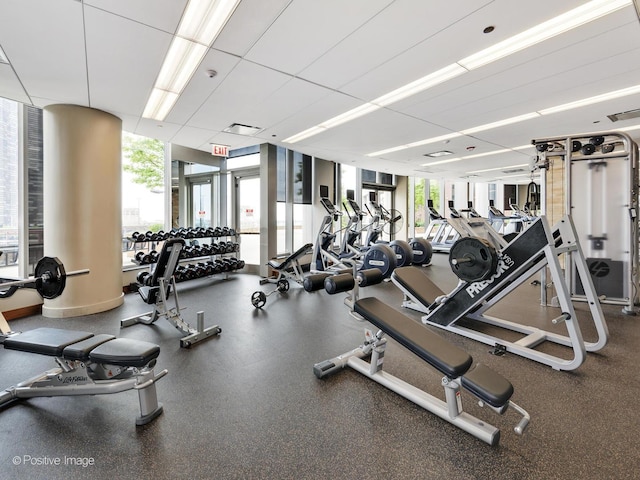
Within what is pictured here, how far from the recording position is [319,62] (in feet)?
9.62

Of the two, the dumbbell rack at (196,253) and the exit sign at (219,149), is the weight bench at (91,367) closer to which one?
the dumbbell rack at (196,253)

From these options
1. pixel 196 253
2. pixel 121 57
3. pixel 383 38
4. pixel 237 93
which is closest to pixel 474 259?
pixel 383 38

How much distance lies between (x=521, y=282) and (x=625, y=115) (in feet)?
12.8

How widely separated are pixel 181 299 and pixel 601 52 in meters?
5.63

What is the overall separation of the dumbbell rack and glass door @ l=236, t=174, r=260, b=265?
2.35 feet

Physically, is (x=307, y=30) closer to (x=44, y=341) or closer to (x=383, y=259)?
(x=383, y=259)

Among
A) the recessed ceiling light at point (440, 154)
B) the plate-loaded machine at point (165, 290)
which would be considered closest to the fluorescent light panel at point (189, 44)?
the plate-loaded machine at point (165, 290)

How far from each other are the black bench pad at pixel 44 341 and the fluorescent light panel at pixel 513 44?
378cm

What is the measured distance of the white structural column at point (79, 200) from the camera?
381 cm

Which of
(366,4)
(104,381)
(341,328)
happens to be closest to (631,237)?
(341,328)

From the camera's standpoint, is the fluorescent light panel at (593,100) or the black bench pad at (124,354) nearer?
the black bench pad at (124,354)

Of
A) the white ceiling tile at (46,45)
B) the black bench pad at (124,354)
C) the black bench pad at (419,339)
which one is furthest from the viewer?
the white ceiling tile at (46,45)

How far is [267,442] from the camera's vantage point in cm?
168

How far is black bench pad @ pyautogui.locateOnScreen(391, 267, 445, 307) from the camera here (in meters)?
3.54
